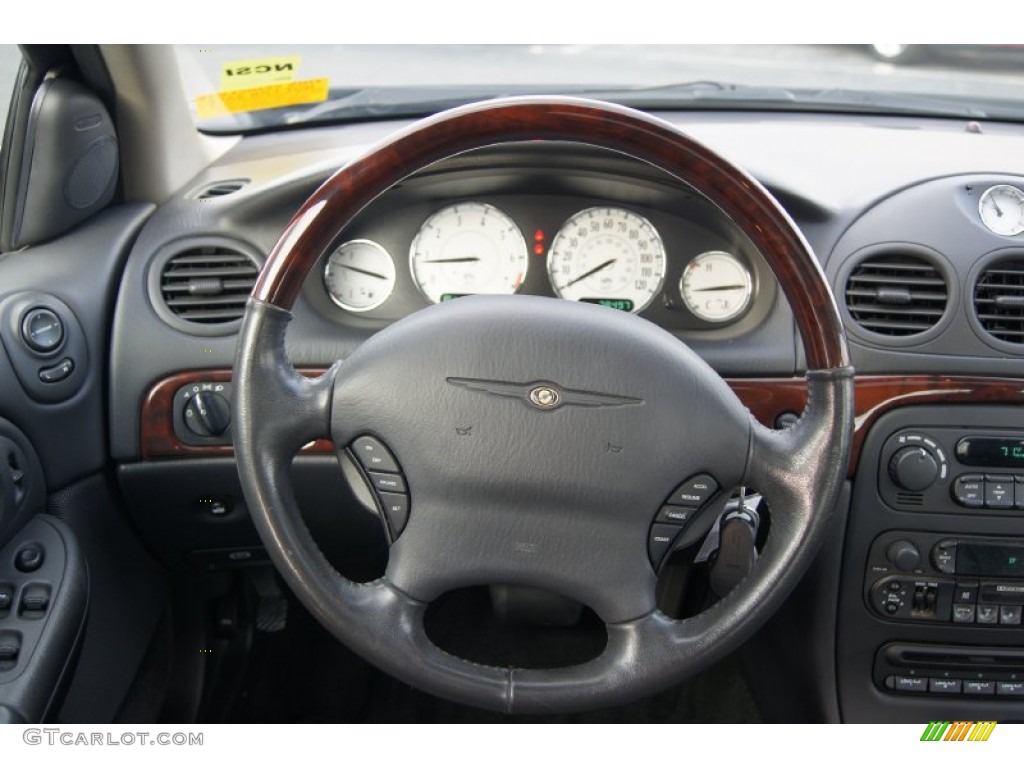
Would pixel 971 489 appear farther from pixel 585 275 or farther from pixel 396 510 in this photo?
pixel 396 510

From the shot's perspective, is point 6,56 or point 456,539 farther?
point 6,56

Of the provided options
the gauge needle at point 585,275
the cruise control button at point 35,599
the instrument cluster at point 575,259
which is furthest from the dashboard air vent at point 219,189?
the cruise control button at point 35,599

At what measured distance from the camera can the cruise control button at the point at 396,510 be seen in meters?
1.25

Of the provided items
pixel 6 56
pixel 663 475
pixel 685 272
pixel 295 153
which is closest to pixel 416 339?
pixel 663 475

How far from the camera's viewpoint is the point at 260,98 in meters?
2.03

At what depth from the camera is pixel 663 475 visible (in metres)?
1.20

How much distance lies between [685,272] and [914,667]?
82cm

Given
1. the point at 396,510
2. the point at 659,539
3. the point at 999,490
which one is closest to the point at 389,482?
the point at 396,510

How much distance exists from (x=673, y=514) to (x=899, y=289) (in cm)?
72

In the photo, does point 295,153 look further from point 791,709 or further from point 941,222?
point 791,709

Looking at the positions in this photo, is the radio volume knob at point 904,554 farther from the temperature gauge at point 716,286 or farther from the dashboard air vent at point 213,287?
the dashboard air vent at point 213,287

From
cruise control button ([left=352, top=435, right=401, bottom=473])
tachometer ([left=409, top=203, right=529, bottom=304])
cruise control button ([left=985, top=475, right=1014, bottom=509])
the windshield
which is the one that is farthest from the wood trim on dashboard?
the windshield

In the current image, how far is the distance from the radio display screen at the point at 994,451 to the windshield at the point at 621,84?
31.0 inches

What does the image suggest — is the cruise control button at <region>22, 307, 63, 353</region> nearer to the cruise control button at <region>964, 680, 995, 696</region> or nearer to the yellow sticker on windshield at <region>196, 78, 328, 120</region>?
the yellow sticker on windshield at <region>196, 78, 328, 120</region>
